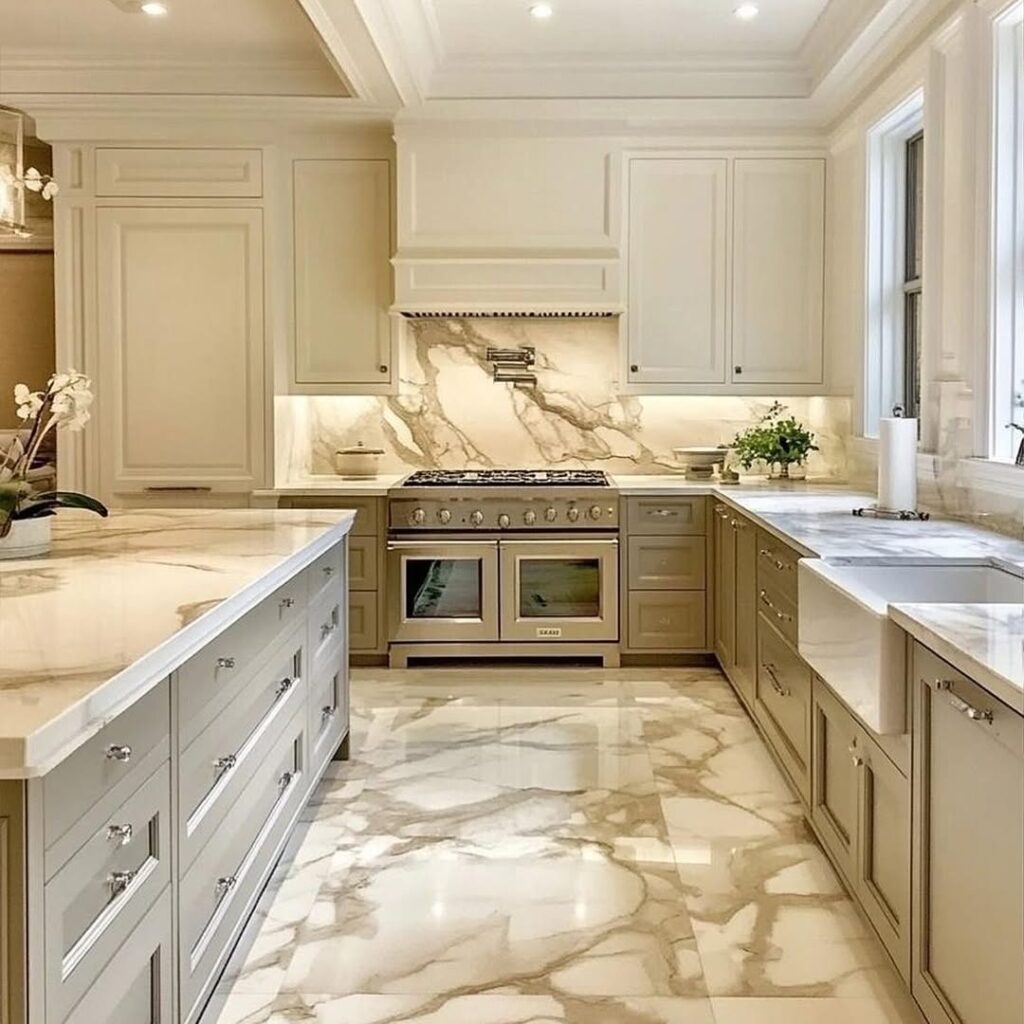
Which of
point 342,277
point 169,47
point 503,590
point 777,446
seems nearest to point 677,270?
point 777,446

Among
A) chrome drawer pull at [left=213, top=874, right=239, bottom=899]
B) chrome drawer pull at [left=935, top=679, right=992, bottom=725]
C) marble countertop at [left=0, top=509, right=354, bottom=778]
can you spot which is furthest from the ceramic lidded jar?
chrome drawer pull at [left=935, top=679, right=992, bottom=725]

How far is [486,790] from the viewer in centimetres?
351

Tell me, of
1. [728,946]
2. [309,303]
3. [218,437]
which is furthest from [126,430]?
[728,946]

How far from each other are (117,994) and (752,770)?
2.47m

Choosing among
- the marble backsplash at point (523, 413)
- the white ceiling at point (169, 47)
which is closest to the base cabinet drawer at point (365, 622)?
the marble backsplash at point (523, 413)

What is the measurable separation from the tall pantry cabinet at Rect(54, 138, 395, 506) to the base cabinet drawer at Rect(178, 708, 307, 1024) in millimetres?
2421

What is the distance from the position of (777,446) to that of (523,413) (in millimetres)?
1300

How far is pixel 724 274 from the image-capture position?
527 centimetres

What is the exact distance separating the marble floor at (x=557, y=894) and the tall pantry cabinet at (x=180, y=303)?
5.68ft

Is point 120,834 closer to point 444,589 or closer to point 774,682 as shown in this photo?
point 774,682

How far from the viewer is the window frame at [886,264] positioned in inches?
182

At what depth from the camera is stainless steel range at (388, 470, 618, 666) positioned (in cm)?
508

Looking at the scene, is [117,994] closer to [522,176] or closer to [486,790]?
[486,790]

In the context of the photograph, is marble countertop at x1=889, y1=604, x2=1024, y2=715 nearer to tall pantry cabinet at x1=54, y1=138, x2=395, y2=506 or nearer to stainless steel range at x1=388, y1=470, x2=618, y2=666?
stainless steel range at x1=388, y1=470, x2=618, y2=666
